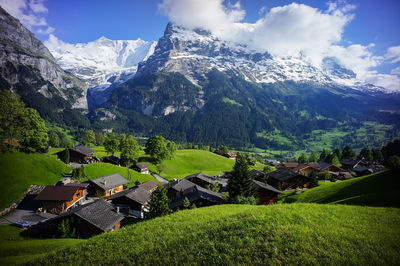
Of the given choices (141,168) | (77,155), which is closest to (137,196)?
(141,168)

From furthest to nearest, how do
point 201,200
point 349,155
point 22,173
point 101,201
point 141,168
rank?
point 349,155, point 141,168, point 22,173, point 201,200, point 101,201

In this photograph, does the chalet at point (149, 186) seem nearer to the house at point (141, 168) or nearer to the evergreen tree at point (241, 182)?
the house at point (141, 168)

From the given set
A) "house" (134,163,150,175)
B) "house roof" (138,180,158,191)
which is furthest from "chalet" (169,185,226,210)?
"house" (134,163,150,175)

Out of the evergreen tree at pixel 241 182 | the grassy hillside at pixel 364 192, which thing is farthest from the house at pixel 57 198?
the grassy hillside at pixel 364 192

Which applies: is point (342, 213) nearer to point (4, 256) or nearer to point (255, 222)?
point (255, 222)

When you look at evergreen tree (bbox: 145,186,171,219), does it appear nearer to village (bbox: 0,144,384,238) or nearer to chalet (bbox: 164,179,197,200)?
village (bbox: 0,144,384,238)

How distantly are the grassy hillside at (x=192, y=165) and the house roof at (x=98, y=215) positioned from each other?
57.7 metres

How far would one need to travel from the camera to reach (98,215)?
3975 centimetres

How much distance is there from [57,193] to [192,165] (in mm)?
84698

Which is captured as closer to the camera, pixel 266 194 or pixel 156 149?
pixel 266 194

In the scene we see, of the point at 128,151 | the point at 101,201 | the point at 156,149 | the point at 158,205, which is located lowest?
the point at 101,201

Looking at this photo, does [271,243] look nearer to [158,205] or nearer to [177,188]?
[158,205]

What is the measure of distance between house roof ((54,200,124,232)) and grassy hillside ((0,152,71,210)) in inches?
745

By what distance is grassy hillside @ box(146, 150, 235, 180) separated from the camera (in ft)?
359
